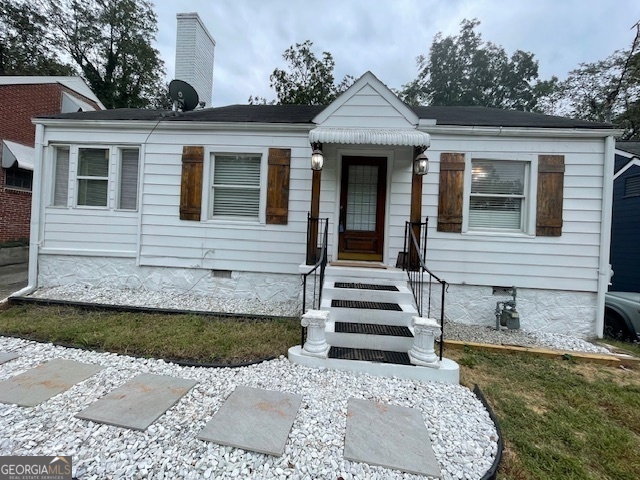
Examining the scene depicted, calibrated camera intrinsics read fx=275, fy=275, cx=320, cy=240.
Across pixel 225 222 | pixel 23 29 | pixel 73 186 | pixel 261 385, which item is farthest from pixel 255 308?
pixel 23 29

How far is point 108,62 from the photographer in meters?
16.7

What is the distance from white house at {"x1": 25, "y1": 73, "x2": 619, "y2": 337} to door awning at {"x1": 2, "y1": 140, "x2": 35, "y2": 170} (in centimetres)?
651

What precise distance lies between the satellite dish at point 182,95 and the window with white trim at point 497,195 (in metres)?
5.65

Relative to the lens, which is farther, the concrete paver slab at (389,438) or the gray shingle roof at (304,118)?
the gray shingle roof at (304,118)

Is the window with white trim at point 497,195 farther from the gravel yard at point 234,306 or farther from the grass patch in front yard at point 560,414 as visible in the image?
the grass patch in front yard at point 560,414

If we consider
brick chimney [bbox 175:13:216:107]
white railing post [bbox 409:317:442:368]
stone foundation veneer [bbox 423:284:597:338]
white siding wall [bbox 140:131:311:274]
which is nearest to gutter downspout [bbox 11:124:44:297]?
white siding wall [bbox 140:131:311:274]

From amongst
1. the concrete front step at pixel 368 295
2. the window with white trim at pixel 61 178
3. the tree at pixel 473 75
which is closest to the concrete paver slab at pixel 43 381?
the concrete front step at pixel 368 295

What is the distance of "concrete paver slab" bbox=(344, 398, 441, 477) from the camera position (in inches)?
68.1

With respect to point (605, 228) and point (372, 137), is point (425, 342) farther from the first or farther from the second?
point (605, 228)

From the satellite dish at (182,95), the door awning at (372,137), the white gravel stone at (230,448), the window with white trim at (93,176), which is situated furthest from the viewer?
the satellite dish at (182,95)

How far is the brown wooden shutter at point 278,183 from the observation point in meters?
4.89

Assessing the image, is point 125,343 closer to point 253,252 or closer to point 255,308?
point 255,308

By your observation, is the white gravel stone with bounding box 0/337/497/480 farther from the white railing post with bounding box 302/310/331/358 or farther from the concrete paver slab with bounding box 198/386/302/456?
the white railing post with bounding box 302/310/331/358

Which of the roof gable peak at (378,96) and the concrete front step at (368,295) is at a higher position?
the roof gable peak at (378,96)
